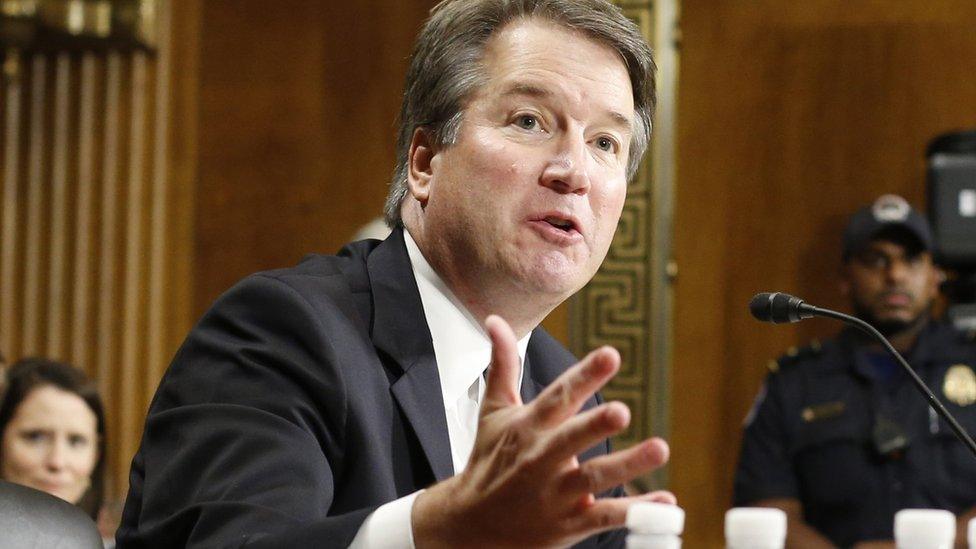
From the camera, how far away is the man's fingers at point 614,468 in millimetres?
1052

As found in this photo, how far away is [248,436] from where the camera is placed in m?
1.38

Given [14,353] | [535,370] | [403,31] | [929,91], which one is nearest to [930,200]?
[929,91]

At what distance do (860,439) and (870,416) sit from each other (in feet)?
0.27

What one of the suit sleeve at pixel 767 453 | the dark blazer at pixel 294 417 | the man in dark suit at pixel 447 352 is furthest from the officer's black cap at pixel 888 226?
the dark blazer at pixel 294 417

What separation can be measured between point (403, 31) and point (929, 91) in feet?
6.16

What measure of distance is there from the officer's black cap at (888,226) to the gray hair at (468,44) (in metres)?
2.45

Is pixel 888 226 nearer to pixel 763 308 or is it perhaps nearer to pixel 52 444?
pixel 52 444

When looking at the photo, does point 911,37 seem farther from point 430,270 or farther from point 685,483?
point 430,270

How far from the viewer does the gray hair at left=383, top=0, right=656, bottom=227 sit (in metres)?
1.86

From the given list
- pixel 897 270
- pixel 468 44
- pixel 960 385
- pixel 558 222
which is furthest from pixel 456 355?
pixel 897 270

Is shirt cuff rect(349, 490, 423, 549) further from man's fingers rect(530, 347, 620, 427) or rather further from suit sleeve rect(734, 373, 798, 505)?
suit sleeve rect(734, 373, 798, 505)

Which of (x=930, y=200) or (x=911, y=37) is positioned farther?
(x=911, y=37)

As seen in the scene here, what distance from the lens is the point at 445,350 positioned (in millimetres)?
1740

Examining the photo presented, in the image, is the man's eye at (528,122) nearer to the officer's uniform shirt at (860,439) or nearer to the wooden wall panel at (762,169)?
the officer's uniform shirt at (860,439)
